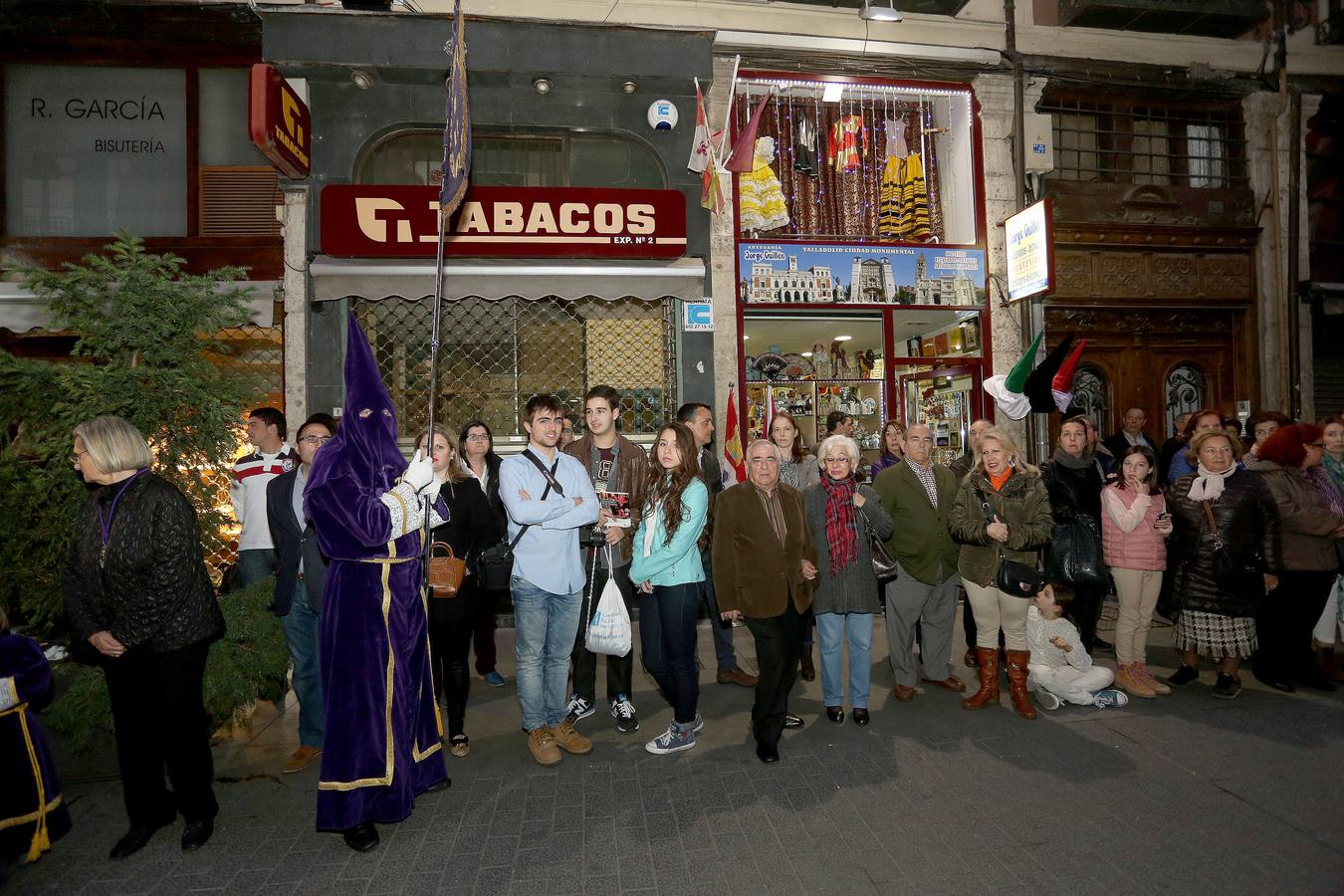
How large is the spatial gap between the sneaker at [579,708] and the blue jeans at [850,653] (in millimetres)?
1706

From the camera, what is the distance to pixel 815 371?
1033cm

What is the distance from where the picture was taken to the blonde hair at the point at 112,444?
11.7 feet

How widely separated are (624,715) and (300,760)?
208 cm

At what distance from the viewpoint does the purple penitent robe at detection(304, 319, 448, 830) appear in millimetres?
3637

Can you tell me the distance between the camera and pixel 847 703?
18.4 ft

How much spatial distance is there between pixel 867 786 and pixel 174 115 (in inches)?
432

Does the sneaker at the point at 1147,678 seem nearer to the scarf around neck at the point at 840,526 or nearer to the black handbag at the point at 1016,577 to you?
the black handbag at the point at 1016,577

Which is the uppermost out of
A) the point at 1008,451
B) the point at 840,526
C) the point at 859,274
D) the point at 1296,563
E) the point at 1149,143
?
the point at 1149,143

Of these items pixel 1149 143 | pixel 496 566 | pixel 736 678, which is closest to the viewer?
pixel 496 566

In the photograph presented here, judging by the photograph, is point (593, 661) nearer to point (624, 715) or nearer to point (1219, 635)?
point (624, 715)

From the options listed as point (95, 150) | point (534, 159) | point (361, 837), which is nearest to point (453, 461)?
point (361, 837)

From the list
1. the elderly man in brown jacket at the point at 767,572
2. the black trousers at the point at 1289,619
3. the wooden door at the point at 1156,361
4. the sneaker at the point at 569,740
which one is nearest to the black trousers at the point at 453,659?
the sneaker at the point at 569,740

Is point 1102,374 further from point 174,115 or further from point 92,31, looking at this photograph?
point 92,31

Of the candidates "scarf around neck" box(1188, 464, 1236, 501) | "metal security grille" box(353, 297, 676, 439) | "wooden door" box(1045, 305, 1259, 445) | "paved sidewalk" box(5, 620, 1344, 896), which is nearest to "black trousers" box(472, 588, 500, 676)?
"paved sidewalk" box(5, 620, 1344, 896)
